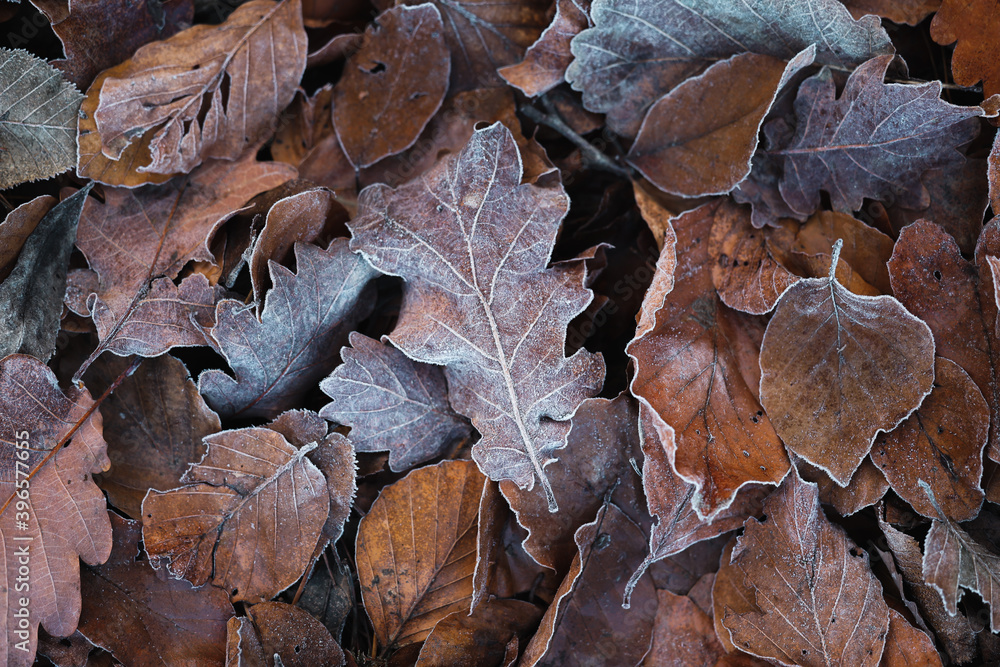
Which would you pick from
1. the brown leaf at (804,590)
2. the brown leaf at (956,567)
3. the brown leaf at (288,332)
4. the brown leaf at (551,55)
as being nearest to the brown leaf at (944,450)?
the brown leaf at (956,567)

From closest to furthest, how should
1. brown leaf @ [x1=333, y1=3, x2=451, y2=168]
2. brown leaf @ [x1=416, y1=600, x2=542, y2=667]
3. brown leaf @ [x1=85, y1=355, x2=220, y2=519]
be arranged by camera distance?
brown leaf @ [x1=416, y1=600, x2=542, y2=667], brown leaf @ [x1=85, y1=355, x2=220, y2=519], brown leaf @ [x1=333, y1=3, x2=451, y2=168]

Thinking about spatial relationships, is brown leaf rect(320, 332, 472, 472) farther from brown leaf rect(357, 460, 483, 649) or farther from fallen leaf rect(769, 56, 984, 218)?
fallen leaf rect(769, 56, 984, 218)

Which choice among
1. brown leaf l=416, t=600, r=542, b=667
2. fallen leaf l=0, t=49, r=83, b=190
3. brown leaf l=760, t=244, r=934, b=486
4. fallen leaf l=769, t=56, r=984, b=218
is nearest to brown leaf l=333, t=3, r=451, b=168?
fallen leaf l=0, t=49, r=83, b=190

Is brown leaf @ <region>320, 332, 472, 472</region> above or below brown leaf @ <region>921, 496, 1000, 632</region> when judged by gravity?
above

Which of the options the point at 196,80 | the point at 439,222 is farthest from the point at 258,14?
the point at 439,222

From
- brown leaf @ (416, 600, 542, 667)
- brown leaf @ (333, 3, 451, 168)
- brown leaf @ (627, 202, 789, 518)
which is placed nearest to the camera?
brown leaf @ (627, 202, 789, 518)

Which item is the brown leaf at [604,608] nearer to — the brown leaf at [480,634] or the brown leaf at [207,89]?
the brown leaf at [480,634]
